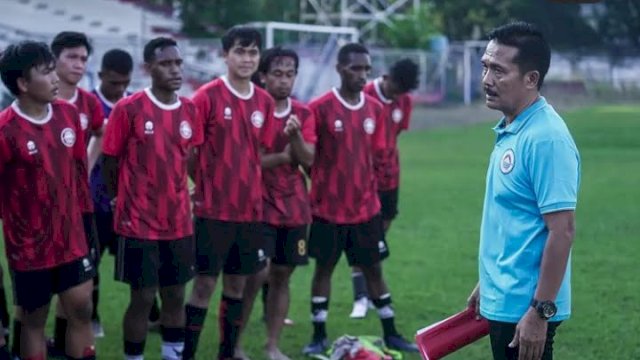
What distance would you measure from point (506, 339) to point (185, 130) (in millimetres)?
3248

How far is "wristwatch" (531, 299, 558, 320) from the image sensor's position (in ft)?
15.3

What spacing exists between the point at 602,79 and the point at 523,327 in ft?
177

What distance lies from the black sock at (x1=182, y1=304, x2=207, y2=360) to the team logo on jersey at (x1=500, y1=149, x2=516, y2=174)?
361 centimetres

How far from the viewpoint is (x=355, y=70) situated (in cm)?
871

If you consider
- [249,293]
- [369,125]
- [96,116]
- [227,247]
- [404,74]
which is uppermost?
[404,74]

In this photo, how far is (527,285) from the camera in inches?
189

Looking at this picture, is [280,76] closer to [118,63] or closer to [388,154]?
[118,63]

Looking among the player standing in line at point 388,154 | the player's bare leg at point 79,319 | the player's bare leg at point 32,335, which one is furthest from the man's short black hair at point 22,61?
the player standing in line at point 388,154

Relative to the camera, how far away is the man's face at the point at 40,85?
6641mm

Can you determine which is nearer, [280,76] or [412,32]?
[280,76]

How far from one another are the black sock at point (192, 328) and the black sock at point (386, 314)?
1606 mm

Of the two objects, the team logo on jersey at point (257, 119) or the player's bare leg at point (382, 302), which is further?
the player's bare leg at point (382, 302)

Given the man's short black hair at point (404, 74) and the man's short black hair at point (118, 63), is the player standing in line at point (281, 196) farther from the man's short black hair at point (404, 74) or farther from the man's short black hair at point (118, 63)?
the man's short black hair at point (404, 74)

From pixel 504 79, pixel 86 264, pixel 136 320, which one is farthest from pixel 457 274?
pixel 504 79
